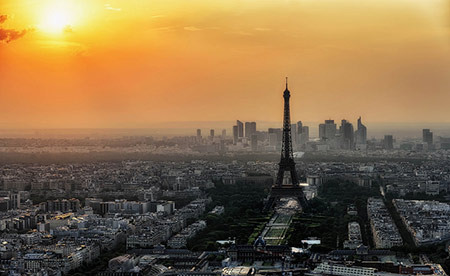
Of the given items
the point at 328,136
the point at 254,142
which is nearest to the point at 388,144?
the point at 328,136

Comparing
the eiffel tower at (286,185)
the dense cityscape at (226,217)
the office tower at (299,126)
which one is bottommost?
the dense cityscape at (226,217)

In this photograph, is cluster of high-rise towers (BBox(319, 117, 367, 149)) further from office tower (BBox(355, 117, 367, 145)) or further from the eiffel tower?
the eiffel tower

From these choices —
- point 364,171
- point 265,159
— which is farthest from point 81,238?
point 265,159

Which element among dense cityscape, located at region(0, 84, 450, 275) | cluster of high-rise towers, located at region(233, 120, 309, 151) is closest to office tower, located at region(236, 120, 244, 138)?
cluster of high-rise towers, located at region(233, 120, 309, 151)

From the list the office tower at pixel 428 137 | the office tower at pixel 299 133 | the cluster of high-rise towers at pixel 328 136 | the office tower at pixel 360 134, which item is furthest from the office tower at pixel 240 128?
the office tower at pixel 428 137

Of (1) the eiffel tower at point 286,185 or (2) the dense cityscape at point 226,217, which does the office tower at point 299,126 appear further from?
(1) the eiffel tower at point 286,185

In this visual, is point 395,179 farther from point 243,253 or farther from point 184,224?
point 243,253
